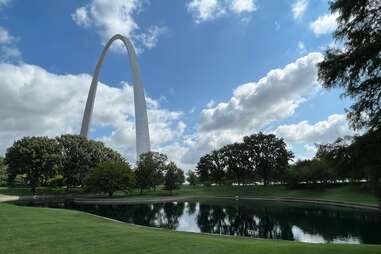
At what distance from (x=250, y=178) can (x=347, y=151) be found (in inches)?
2699

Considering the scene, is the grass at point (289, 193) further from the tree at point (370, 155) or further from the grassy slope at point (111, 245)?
the tree at point (370, 155)

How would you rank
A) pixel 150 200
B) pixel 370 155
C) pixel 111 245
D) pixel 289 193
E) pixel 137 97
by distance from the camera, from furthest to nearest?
pixel 289 193, pixel 137 97, pixel 150 200, pixel 111 245, pixel 370 155

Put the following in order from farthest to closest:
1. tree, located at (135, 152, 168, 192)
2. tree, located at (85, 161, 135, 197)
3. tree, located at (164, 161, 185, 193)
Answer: tree, located at (164, 161, 185, 193)
tree, located at (135, 152, 168, 192)
tree, located at (85, 161, 135, 197)

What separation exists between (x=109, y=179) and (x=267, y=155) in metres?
33.2

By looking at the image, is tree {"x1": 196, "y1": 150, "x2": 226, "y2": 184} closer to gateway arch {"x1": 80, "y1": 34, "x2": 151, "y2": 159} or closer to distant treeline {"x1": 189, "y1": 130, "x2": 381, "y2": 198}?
distant treeline {"x1": 189, "y1": 130, "x2": 381, "y2": 198}

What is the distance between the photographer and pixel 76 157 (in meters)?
62.6

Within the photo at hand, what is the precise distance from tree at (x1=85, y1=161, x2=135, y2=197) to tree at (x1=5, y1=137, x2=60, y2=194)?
9.18 metres

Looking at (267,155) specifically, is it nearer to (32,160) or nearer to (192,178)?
(192,178)

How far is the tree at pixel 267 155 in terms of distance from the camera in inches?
2630

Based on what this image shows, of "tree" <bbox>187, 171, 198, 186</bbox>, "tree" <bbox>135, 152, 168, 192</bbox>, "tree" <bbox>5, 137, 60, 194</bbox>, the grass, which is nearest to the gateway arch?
"tree" <bbox>135, 152, 168, 192</bbox>

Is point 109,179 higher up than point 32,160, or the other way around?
point 32,160

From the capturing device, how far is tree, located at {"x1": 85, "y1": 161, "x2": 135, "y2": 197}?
5191cm

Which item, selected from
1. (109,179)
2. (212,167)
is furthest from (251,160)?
(109,179)

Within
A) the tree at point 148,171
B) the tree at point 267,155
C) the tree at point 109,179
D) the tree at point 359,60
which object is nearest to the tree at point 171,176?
the tree at point 148,171
